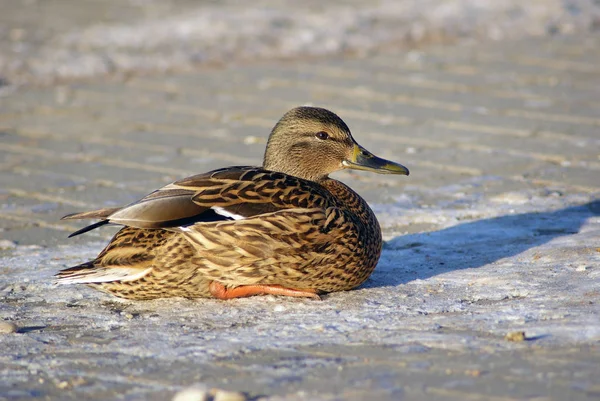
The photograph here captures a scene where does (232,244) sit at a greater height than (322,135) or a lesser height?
lesser

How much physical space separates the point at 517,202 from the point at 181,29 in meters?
6.30

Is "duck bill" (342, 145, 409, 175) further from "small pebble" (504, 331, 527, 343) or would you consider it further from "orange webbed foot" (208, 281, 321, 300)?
"small pebble" (504, 331, 527, 343)

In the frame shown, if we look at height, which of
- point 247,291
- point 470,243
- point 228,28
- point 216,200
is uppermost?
point 228,28

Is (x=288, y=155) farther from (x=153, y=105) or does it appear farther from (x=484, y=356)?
(x=153, y=105)

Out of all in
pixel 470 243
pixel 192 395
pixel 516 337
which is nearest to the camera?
pixel 192 395

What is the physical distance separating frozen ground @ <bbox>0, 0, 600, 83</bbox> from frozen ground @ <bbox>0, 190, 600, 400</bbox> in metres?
5.16

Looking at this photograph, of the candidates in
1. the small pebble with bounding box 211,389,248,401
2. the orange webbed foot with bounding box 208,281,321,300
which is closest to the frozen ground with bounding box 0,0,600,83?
the orange webbed foot with bounding box 208,281,321,300

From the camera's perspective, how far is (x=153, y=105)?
9492 mm

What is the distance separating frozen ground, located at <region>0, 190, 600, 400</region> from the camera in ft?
12.7

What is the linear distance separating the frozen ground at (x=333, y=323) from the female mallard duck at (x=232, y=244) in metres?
0.10

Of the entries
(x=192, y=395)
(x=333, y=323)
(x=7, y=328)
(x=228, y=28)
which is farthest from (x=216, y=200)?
(x=228, y=28)

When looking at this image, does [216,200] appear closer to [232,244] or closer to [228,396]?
[232,244]

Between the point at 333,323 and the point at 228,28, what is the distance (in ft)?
25.9

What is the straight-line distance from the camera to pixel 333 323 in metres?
4.55
